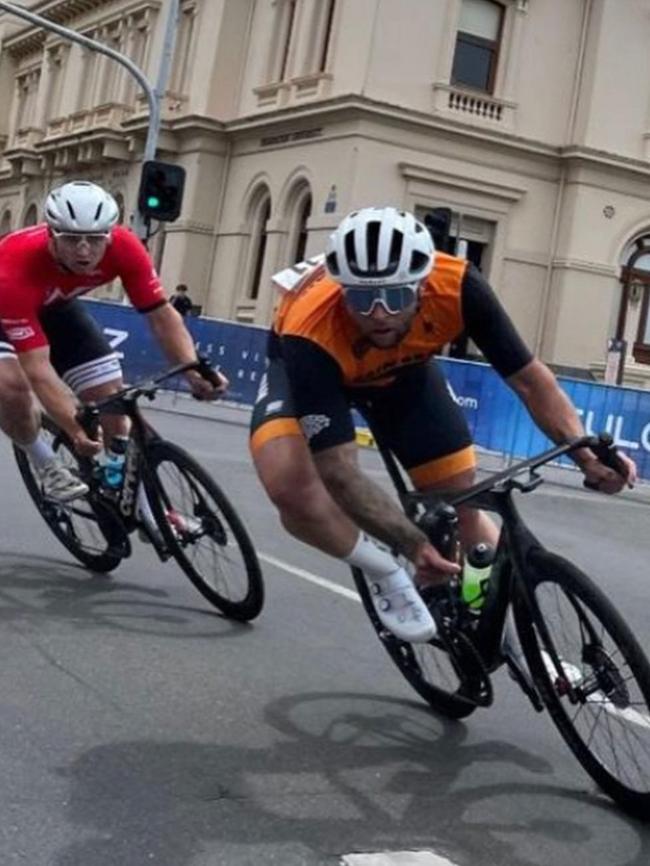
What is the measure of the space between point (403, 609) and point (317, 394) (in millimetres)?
760

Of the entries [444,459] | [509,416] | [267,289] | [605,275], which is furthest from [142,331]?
[444,459]

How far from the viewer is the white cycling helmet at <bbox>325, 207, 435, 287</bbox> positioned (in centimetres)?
415

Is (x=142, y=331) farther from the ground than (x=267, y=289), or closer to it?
closer to it

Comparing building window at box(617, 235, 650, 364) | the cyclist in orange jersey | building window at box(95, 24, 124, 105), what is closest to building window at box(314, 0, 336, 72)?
building window at box(617, 235, 650, 364)

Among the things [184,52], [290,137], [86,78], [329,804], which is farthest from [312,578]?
[86,78]

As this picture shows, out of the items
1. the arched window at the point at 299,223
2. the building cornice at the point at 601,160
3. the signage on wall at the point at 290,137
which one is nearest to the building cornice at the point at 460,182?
the building cornice at the point at 601,160

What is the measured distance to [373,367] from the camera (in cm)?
461

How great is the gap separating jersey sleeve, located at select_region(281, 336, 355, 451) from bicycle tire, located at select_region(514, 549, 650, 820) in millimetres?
750

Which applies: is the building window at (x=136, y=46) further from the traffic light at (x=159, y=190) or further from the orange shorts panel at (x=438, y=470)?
the orange shorts panel at (x=438, y=470)

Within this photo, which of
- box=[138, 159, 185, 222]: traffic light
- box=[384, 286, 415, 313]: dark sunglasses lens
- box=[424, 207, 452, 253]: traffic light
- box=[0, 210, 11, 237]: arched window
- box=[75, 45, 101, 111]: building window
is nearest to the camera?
box=[384, 286, 415, 313]: dark sunglasses lens

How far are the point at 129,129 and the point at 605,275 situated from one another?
48.3 ft

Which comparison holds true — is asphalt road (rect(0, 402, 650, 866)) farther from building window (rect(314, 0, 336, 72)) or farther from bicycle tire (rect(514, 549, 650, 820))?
building window (rect(314, 0, 336, 72))

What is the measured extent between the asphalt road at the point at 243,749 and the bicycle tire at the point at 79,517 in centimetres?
12

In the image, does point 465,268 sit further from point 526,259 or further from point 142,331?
point 526,259
